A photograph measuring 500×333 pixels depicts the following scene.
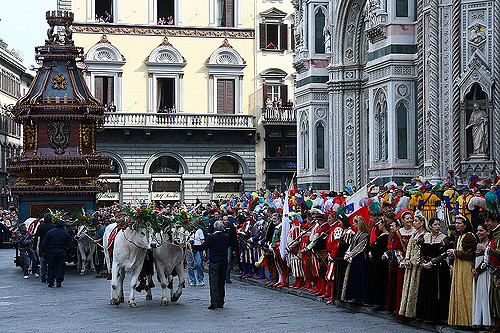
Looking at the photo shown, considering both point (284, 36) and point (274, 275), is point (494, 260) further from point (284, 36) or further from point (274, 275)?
point (284, 36)

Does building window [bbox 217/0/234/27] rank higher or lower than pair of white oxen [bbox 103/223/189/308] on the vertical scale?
higher

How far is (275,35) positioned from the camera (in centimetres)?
5569

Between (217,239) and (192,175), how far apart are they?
3500 centimetres

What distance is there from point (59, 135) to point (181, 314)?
14.2 m

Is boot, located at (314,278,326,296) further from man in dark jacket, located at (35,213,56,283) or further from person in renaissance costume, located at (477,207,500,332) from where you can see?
man in dark jacket, located at (35,213,56,283)

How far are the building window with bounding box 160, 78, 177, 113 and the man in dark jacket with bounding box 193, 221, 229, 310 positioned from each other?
3556 cm

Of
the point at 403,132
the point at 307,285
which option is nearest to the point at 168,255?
the point at 307,285

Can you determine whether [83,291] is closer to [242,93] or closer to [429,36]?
[429,36]

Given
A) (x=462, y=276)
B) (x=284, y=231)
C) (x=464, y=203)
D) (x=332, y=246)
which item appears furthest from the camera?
(x=284, y=231)

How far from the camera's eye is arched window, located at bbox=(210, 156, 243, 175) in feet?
180

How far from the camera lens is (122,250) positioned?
1905cm

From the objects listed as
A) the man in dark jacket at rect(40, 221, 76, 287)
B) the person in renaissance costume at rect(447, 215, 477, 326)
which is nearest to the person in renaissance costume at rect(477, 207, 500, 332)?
the person in renaissance costume at rect(447, 215, 477, 326)

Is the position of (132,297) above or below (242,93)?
below

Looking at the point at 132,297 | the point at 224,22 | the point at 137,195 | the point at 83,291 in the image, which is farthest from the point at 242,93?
the point at 132,297
